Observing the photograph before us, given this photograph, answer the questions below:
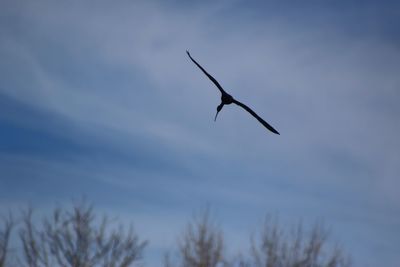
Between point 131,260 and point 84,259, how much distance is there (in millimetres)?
1463

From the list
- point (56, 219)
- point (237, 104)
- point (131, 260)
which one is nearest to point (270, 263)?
point (131, 260)

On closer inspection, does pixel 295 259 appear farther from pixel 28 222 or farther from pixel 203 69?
pixel 203 69

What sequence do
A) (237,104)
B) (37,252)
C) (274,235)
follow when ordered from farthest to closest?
(274,235)
(37,252)
(237,104)

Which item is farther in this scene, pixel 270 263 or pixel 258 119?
pixel 270 263

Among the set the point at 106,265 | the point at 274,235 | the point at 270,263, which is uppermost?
the point at 274,235

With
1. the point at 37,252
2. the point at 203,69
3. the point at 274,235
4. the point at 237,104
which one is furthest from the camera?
the point at 274,235

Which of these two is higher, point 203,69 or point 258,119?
point 203,69

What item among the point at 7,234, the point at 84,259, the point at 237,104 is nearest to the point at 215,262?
the point at 84,259

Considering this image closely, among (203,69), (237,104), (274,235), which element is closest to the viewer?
(203,69)

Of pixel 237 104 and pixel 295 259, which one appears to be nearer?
pixel 237 104

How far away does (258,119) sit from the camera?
4.20 m

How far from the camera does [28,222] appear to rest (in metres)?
14.8

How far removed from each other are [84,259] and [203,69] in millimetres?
11594

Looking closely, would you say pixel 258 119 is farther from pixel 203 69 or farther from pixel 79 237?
pixel 79 237
